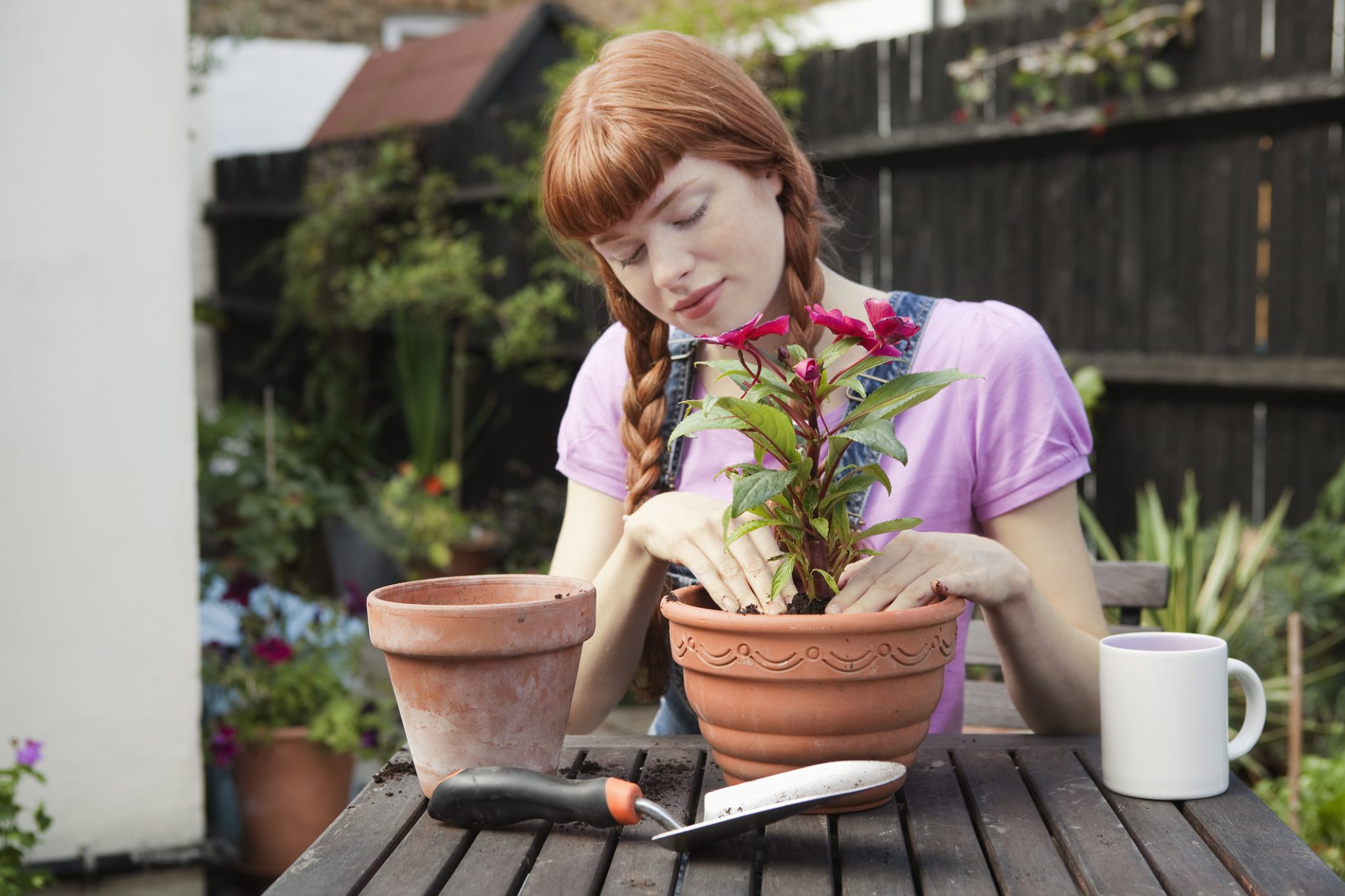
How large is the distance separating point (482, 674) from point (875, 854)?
0.35m

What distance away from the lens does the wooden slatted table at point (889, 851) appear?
3.09ft

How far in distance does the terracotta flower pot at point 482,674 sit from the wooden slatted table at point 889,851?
0.22 ft

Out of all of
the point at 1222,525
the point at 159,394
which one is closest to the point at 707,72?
the point at 159,394

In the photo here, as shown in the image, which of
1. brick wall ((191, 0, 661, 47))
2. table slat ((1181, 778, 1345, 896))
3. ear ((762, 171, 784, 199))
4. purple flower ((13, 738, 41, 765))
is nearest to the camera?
table slat ((1181, 778, 1345, 896))

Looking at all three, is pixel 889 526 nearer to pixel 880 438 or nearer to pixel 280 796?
pixel 880 438

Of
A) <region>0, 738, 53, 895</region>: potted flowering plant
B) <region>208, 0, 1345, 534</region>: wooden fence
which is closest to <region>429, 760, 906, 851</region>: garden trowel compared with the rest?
<region>0, 738, 53, 895</region>: potted flowering plant

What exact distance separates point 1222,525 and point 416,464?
3636mm

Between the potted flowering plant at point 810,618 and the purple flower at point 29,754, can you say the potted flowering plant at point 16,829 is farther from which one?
the potted flowering plant at point 810,618

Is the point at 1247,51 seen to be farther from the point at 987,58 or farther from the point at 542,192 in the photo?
the point at 542,192

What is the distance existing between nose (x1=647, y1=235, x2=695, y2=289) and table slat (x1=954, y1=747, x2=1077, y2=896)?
592 millimetres

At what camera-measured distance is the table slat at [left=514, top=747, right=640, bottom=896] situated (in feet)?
3.11

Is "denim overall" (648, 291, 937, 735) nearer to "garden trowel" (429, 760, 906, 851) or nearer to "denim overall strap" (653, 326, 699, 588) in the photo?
"denim overall strap" (653, 326, 699, 588)

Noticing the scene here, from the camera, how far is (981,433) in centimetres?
158

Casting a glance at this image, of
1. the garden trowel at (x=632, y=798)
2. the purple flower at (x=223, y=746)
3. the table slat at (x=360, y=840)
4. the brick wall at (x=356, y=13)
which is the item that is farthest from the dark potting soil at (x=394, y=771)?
the brick wall at (x=356, y=13)
